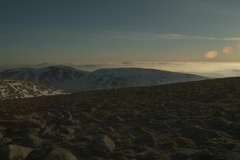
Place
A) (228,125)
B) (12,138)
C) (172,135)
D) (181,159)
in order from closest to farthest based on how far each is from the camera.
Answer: (181,159), (12,138), (172,135), (228,125)

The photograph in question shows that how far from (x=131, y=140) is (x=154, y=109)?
4.60 metres

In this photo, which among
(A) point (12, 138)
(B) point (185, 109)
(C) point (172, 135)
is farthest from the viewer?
(B) point (185, 109)

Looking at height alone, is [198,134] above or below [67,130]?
above

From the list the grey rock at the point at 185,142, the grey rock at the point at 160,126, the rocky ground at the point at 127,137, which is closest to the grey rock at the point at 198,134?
the rocky ground at the point at 127,137

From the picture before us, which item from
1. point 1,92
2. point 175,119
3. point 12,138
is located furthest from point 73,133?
point 1,92

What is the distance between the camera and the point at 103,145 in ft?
17.4

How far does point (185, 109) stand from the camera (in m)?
10.1

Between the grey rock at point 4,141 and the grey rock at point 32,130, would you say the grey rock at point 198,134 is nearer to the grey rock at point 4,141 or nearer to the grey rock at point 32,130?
the grey rock at point 32,130

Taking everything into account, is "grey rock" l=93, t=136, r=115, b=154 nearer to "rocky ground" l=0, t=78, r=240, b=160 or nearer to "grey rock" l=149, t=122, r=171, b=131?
"rocky ground" l=0, t=78, r=240, b=160

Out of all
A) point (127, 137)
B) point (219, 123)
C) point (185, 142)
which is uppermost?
point (219, 123)

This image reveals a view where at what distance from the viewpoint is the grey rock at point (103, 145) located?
17.0 ft

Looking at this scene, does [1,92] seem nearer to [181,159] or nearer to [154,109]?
[154,109]

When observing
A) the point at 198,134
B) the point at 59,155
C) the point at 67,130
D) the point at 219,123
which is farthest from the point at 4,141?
the point at 219,123

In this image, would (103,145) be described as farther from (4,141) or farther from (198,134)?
(198,134)
